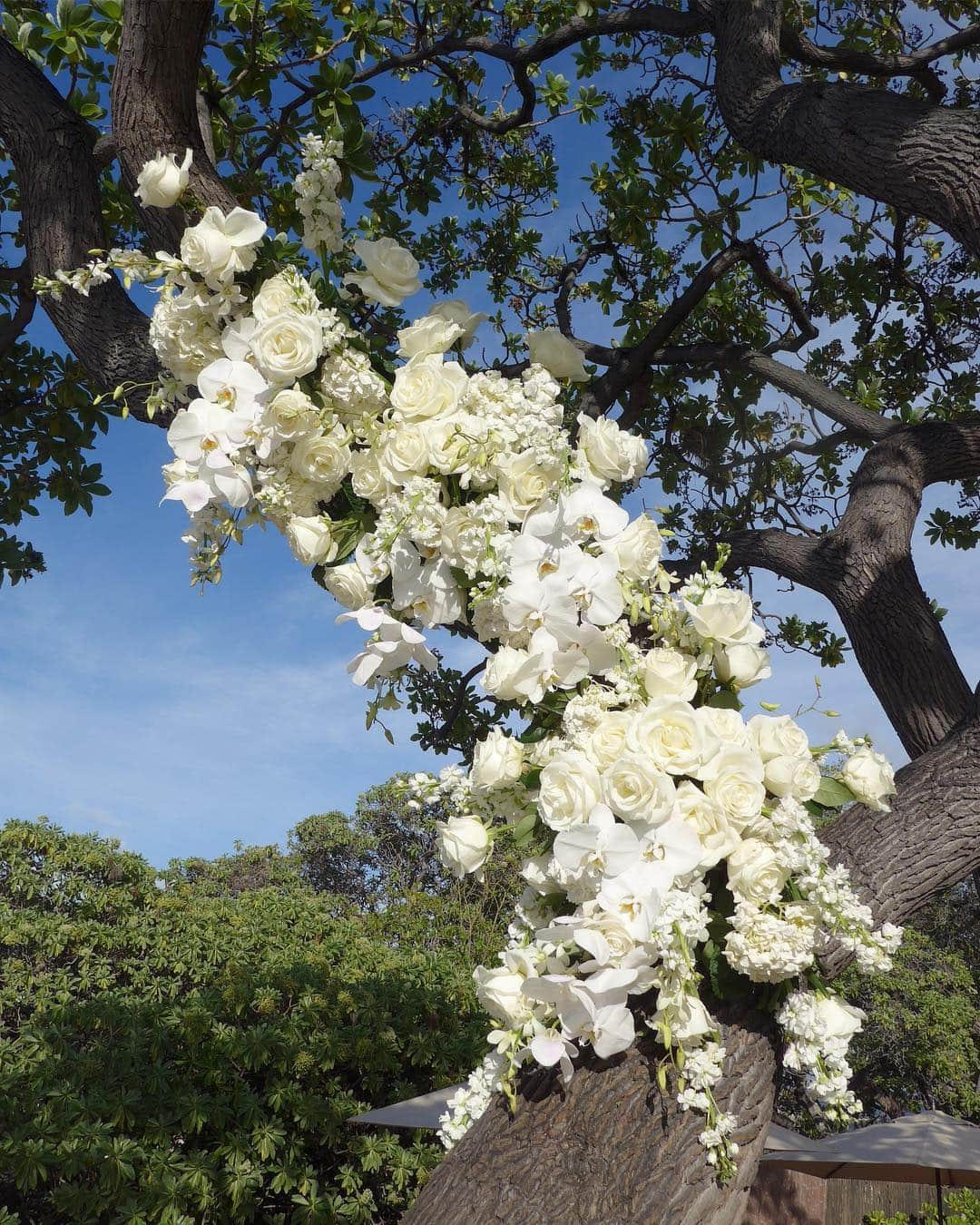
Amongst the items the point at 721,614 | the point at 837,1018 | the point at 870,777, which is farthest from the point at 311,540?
the point at 837,1018

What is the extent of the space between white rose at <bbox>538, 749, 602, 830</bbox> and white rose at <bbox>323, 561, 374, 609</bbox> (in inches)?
22.5

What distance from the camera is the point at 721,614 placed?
1641 millimetres

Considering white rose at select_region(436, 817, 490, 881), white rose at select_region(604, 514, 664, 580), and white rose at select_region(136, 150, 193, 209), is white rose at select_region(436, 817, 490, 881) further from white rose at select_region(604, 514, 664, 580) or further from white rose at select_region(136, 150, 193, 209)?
white rose at select_region(136, 150, 193, 209)

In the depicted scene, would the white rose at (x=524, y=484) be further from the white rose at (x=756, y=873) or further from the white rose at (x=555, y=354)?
the white rose at (x=756, y=873)

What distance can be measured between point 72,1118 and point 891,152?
18.4ft

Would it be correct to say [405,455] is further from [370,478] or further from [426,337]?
[426,337]

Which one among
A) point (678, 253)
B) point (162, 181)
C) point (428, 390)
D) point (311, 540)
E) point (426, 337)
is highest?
point (678, 253)

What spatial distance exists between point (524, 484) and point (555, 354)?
1.33 ft

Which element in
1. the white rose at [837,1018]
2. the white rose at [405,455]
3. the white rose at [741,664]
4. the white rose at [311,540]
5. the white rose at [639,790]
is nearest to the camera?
the white rose at [639,790]

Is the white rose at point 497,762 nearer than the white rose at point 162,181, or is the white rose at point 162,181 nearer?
the white rose at point 497,762

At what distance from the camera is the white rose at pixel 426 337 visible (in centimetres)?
188

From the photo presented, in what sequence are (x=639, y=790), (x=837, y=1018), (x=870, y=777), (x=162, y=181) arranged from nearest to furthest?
(x=639, y=790)
(x=837, y=1018)
(x=870, y=777)
(x=162, y=181)

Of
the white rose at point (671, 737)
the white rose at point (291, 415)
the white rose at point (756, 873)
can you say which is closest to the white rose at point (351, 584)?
the white rose at point (291, 415)

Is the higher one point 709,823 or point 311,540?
point 311,540
